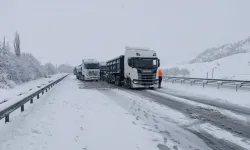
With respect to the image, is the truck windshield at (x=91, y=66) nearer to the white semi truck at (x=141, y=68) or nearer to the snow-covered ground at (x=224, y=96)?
the white semi truck at (x=141, y=68)

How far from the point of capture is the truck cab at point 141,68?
54.8 feet

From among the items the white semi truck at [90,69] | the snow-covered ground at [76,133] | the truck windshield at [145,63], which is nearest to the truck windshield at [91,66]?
the white semi truck at [90,69]

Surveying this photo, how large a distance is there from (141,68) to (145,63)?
0.64 m

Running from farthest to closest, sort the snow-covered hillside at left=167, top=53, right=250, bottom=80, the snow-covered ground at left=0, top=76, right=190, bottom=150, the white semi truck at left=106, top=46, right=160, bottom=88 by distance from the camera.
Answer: the snow-covered hillside at left=167, top=53, right=250, bottom=80 → the white semi truck at left=106, top=46, right=160, bottom=88 → the snow-covered ground at left=0, top=76, right=190, bottom=150

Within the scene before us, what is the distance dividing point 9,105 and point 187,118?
6036 mm

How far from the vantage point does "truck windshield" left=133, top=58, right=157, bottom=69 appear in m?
16.7

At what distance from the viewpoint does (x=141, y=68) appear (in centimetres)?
1675

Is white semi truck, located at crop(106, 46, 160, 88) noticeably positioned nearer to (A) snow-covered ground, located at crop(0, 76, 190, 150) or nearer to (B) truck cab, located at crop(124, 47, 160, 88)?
(B) truck cab, located at crop(124, 47, 160, 88)

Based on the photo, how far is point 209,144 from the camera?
457 cm

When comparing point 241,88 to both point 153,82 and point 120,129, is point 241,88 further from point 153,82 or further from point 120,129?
point 120,129

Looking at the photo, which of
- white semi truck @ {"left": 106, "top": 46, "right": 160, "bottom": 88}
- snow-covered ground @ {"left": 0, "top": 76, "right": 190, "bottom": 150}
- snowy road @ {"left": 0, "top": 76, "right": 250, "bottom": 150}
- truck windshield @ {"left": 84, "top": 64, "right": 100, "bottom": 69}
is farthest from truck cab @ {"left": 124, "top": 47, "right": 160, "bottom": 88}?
truck windshield @ {"left": 84, "top": 64, "right": 100, "bottom": 69}

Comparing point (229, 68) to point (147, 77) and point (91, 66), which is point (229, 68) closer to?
point (91, 66)

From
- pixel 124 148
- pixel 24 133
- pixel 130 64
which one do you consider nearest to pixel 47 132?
pixel 24 133

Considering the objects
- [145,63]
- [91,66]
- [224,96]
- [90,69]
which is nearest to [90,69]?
[90,69]
